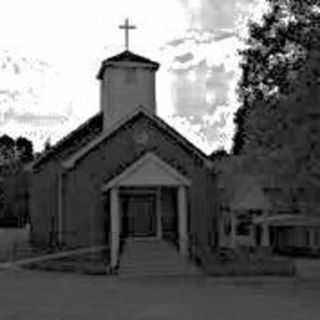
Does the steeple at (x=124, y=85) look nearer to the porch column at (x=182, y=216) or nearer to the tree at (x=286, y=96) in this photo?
the tree at (x=286, y=96)

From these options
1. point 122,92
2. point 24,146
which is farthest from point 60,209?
point 24,146

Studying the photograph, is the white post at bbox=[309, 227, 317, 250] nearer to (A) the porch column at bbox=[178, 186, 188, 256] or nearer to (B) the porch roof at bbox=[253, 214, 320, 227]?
(B) the porch roof at bbox=[253, 214, 320, 227]

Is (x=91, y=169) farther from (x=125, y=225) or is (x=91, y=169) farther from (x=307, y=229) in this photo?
(x=307, y=229)

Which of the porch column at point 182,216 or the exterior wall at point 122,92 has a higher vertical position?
the exterior wall at point 122,92

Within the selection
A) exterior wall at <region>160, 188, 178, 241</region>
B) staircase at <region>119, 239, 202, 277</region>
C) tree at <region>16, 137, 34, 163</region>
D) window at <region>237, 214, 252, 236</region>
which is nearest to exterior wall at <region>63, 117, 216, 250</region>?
exterior wall at <region>160, 188, 178, 241</region>

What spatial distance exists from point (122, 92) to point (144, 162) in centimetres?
510

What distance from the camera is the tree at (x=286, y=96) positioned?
23078 mm

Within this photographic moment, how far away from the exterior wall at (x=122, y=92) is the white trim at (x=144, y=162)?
435 cm

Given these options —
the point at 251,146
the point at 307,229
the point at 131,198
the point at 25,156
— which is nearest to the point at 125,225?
the point at 131,198

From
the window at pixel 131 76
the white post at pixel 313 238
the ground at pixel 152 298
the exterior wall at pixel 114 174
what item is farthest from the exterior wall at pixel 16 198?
the ground at pixel 152 298

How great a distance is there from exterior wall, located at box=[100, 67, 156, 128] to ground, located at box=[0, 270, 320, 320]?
9655mm

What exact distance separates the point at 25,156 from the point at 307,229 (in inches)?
2457

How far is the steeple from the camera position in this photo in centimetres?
3177

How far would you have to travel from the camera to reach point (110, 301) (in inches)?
669
